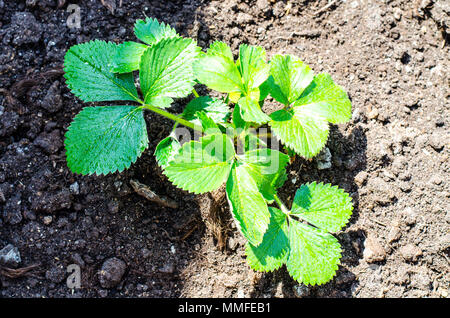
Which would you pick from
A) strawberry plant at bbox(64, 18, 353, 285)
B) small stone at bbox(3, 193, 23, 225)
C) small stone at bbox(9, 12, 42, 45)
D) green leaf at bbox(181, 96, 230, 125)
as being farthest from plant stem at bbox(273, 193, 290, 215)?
small stone at bbox(9, 12, 42, 45)

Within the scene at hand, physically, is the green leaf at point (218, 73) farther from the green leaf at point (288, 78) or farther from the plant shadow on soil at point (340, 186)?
the plant shadow on soil at point (340, 186)

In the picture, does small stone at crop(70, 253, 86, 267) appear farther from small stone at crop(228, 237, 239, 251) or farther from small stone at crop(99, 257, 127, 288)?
small stone at crop(228, 237, 239, 251)

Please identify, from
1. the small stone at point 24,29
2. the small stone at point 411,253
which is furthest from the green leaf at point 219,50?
the small stone at point 411,253

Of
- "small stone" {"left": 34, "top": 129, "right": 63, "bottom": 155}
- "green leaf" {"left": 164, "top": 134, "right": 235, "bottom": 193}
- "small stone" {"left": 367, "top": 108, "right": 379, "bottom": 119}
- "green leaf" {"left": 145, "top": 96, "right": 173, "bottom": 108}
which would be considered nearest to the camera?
"green leaf" {"left": 164, "top": 134, "right": 235, "bottom": 193}

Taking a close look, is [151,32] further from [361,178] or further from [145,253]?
[361,178]

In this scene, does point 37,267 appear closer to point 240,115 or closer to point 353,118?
point 240,115
